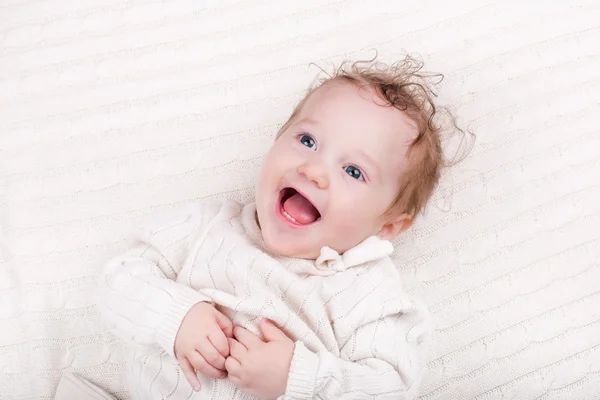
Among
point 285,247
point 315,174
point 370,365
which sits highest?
point 315,174

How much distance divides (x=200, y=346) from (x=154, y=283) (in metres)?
0.13

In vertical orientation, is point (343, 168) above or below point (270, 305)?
above

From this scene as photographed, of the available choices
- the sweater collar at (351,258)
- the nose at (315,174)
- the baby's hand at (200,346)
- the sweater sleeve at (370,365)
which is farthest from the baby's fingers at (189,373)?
the nose at (315,174)

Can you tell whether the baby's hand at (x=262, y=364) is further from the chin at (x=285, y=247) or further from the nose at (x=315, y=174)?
the nose at (x=315, y=174)

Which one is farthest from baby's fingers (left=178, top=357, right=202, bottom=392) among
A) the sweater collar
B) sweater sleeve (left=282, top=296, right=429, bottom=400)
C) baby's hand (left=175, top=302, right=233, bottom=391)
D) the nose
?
the nose

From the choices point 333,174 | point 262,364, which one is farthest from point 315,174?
point 262,364

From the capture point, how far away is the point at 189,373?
47.6 inches

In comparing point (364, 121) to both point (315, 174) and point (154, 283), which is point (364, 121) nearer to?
point (315, 174)

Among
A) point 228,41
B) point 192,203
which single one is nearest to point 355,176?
point 192,203

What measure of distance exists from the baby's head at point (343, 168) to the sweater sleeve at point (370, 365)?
0.16 meters

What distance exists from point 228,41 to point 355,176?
0.56 metres

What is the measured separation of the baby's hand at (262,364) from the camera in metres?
1.19

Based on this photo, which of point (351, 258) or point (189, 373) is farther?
point (351, 258)

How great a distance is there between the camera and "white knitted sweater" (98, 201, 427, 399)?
1.22 m
